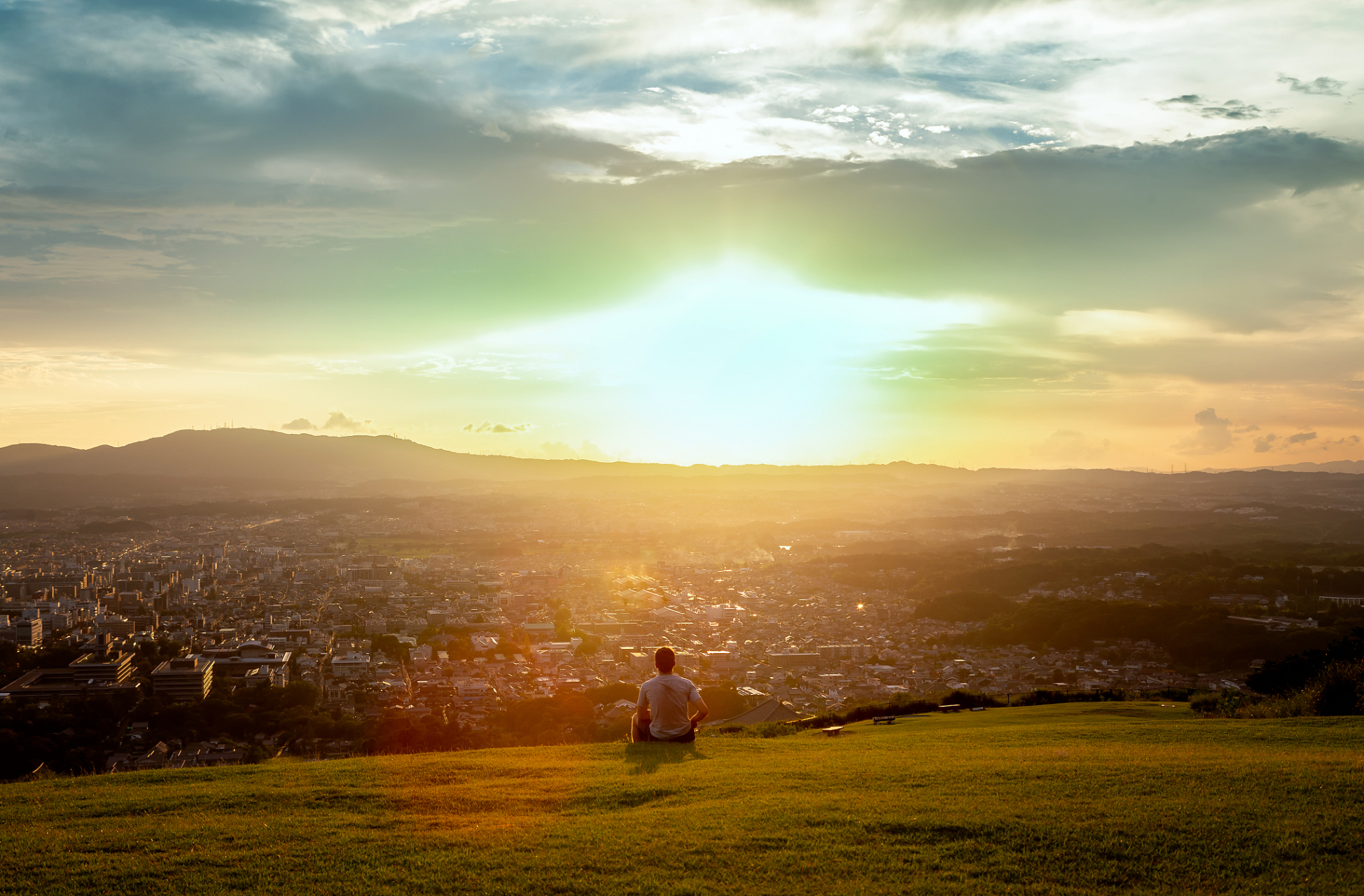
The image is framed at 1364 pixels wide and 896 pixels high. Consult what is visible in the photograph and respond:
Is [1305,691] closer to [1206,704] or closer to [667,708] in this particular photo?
[1206,704]

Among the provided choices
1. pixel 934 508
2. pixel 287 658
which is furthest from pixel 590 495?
pixel 287 658

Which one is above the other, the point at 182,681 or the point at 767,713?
the point at 767,713

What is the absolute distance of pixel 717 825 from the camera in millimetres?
5605

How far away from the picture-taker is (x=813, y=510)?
96062 millimetres

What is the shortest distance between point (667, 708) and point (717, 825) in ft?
10.2

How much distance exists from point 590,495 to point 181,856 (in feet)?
337

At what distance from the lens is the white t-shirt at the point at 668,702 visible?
8547mm

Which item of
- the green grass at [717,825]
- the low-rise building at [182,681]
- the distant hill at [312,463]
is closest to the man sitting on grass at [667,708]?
the green grass at [717,825]

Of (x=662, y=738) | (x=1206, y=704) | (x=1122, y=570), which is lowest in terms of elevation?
(x=1122, y=570)

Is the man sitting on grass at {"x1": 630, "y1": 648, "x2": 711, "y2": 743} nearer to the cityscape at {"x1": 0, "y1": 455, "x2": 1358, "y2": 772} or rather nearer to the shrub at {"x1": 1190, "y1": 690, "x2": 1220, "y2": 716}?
the cityscape at {"x1": 0, "y1": 455, "x2": 1358, "y2": 772}

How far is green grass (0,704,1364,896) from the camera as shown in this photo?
15.4ft

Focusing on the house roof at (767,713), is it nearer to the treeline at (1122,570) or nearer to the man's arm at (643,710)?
the man's arm at (643,710)

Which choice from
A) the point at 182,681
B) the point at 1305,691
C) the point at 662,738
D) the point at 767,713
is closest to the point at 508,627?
the point at 182,681

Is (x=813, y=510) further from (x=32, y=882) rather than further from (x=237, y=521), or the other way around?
(x=32, y=882)
